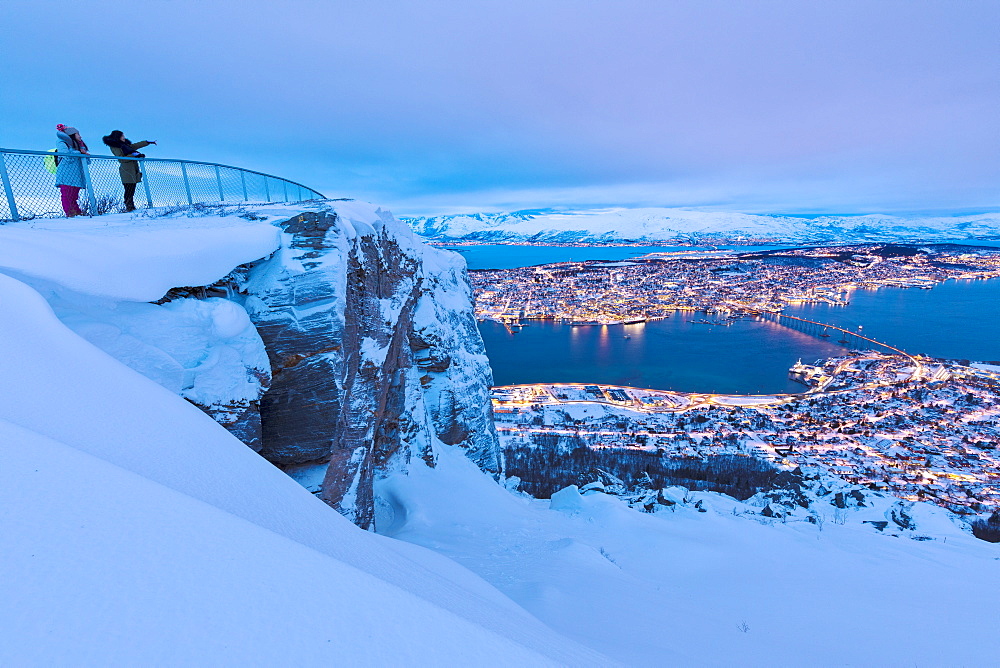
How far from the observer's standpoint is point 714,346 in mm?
63188

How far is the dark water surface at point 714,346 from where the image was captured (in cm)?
5128

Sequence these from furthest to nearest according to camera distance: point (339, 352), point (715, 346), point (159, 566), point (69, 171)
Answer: point (715, 346) < point (69, 171) < point (339, 352) < point (159, 566)

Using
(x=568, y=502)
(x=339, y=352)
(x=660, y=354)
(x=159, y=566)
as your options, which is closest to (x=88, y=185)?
(x=339, y=352)

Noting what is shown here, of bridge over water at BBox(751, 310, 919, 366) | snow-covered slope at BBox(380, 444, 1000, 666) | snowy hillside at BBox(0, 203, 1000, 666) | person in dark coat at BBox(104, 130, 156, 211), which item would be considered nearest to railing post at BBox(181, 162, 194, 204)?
person in dark coat at BBox(104, 130, 156, 211)

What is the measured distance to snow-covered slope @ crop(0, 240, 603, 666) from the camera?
45.5 inches

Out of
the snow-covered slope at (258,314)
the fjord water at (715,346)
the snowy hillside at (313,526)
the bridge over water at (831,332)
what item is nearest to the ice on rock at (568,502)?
the snowy hillside at (313,526)

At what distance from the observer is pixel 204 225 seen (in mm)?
6359

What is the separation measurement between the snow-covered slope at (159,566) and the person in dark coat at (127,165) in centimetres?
743

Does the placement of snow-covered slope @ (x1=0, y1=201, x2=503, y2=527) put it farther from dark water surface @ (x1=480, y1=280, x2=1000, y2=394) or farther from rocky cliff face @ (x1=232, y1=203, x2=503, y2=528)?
dark water surface @ (x1=480, y1=280, x2=1000, y2=394)

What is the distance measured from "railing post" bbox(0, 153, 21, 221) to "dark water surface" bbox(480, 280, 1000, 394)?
45.2 meters

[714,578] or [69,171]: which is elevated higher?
[69,171]

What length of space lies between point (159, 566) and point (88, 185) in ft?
28.7

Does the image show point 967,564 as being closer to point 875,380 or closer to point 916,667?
point 916,667

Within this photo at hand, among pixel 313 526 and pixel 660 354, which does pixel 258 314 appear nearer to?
pixel 313 526
